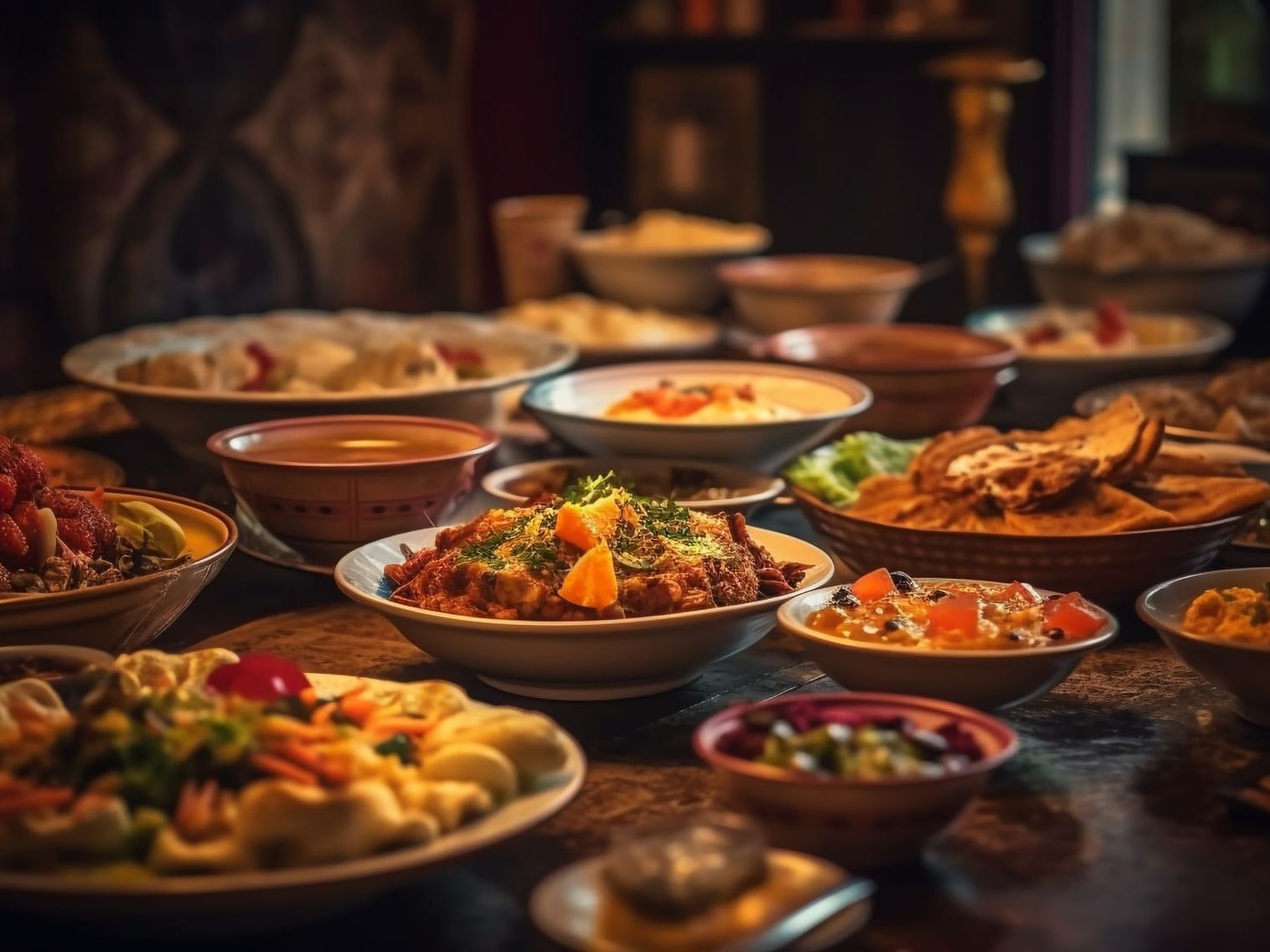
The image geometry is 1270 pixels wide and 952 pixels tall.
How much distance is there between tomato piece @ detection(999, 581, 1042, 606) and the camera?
7.11 feet

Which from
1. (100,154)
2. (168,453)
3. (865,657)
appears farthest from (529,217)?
(865,657)

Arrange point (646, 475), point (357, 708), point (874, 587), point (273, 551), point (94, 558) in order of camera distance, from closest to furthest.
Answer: point (357, 708)
point (874, 587)
point (94, 558)
point (273, 551)
point (646, 475)

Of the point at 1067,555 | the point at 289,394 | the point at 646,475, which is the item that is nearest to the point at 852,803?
the point at 1067,555

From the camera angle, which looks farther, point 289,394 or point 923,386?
point 923,386

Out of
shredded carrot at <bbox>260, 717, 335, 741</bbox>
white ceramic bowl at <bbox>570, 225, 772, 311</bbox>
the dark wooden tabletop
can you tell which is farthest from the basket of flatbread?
white ceramic bowl at <bbox>570, 225, 772, 311</bbox>

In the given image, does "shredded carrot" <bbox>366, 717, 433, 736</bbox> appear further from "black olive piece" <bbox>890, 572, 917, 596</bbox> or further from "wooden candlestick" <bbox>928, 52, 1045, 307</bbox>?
"wooden candlestick" <bbox>928, 52, 1045, 307</bbox>

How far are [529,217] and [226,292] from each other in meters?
1.78

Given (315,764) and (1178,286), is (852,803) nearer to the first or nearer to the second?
(315,764)

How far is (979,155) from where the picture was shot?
5.46 metres

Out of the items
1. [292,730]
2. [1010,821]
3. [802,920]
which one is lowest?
[1010,821]

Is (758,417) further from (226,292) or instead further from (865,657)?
(226,292)

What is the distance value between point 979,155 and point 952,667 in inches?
148

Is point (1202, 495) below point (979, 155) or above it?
below

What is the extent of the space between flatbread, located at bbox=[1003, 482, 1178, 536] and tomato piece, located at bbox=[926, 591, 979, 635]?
0.36 meters
